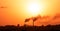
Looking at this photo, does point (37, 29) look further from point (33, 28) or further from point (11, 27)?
point (11, 27)

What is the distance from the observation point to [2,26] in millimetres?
8688

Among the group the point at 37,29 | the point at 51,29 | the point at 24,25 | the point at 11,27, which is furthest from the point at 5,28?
the point at 51,29

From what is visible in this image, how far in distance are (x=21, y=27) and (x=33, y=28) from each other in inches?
22.2

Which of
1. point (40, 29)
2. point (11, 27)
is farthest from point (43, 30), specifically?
point (11, 27)

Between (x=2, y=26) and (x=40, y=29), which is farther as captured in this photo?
(x=2, y=26)

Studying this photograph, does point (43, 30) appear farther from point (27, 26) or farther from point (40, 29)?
point (27, 26)

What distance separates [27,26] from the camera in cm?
857

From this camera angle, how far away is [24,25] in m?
8.66

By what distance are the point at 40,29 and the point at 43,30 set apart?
0.15 m

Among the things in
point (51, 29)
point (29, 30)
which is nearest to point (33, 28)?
point (29, 30)

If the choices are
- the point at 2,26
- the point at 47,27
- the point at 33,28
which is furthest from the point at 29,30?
the point at 2,26

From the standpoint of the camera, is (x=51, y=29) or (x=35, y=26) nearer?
(x=51, y=29)

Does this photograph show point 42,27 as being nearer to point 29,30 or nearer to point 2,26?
point 29,30

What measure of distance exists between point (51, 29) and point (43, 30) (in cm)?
36
